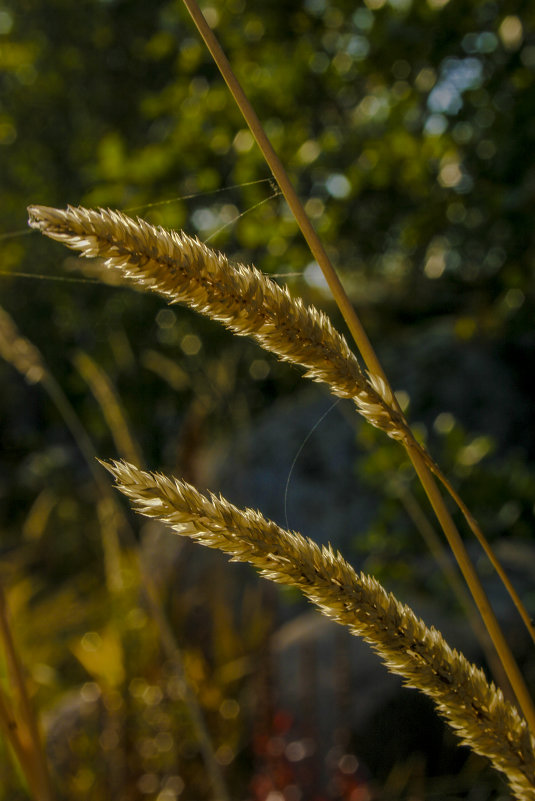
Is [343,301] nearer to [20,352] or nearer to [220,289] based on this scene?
[220,289]

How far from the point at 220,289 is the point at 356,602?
18cm

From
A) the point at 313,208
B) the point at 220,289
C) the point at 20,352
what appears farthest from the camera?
the point at 313,208

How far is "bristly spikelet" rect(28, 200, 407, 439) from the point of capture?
38 cm

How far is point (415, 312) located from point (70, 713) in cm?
375

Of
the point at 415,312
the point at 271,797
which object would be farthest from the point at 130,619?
the point at 415,312

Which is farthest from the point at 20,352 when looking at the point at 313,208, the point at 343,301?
the point at 313,208

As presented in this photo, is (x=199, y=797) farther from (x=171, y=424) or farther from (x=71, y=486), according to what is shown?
(x=71, y=486)

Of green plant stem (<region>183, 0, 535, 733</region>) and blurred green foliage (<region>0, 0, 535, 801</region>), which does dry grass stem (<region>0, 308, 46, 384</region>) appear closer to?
blurred green foliage (<region>0, 0, 535, 801</region>)

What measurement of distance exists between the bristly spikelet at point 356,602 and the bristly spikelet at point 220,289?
88 millimetres

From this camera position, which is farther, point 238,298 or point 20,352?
point 20,352

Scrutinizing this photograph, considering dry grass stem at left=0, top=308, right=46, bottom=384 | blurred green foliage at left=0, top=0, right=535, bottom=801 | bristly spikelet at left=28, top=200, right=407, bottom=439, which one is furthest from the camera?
blurred green foliage at left=0, top=0, right=535, bottom=801

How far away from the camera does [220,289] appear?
41 centimetres

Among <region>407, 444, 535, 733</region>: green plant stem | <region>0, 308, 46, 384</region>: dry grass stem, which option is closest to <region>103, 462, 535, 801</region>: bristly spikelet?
<region>407, 444, 535, 733</region>: green plant stem

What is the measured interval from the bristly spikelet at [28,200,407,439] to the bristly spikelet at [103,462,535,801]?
0.29 ft
